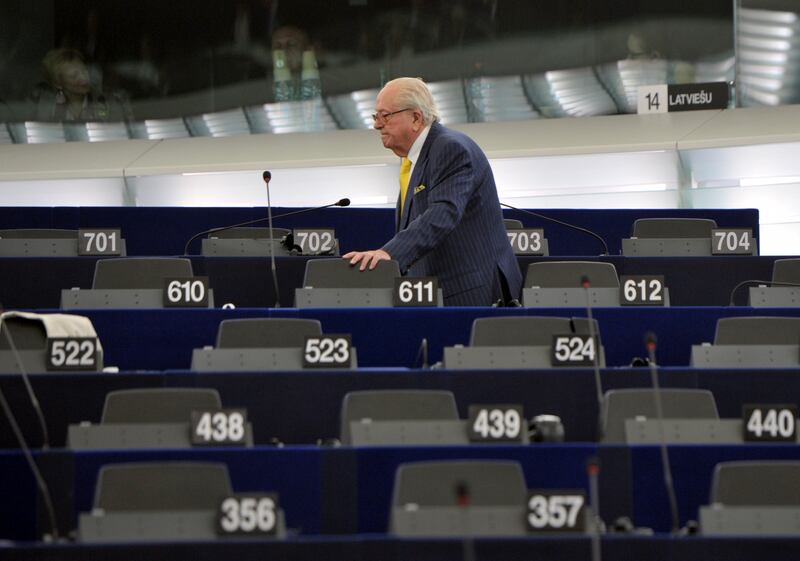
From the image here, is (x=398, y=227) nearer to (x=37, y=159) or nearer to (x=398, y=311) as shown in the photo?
(x=398, y=311)

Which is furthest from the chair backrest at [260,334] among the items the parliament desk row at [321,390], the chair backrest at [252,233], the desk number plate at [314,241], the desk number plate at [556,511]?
the chair backrest at [252,233]

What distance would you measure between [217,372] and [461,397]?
30.8 inches

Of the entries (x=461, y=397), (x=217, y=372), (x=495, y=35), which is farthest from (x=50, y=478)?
(x=495, y=35)

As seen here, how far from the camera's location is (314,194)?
1035 cm

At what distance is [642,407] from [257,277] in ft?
8.93

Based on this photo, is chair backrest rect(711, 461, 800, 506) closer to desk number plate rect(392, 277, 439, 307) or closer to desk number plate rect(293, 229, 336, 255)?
desk number plate rect(392, 277, 439, 307)

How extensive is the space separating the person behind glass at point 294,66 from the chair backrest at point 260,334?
584cm

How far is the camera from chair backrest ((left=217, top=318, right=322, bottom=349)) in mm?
5578

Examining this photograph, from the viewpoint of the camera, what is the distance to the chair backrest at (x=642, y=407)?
4828 millimetres

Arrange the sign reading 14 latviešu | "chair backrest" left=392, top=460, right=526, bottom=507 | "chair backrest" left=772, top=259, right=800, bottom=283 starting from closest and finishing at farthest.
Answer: "chair backrest" left=392, top=460, right=526, bottom=507, "chair backrest" left=772, top=259, right=800, bottom=283, the sign reading 14 latviešu

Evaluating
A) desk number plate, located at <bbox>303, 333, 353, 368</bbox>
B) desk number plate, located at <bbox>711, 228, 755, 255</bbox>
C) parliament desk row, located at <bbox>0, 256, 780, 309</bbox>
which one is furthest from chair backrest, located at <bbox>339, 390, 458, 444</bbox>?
desk number plate, located at <bbox>711, 228, 755, 255</bbox>

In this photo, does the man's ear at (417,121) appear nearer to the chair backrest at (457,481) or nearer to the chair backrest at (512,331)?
the chair backrest at (512,331)

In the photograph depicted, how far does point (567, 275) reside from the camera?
6.59 m

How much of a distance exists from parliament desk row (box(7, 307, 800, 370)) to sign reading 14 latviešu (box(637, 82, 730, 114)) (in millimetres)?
4764
